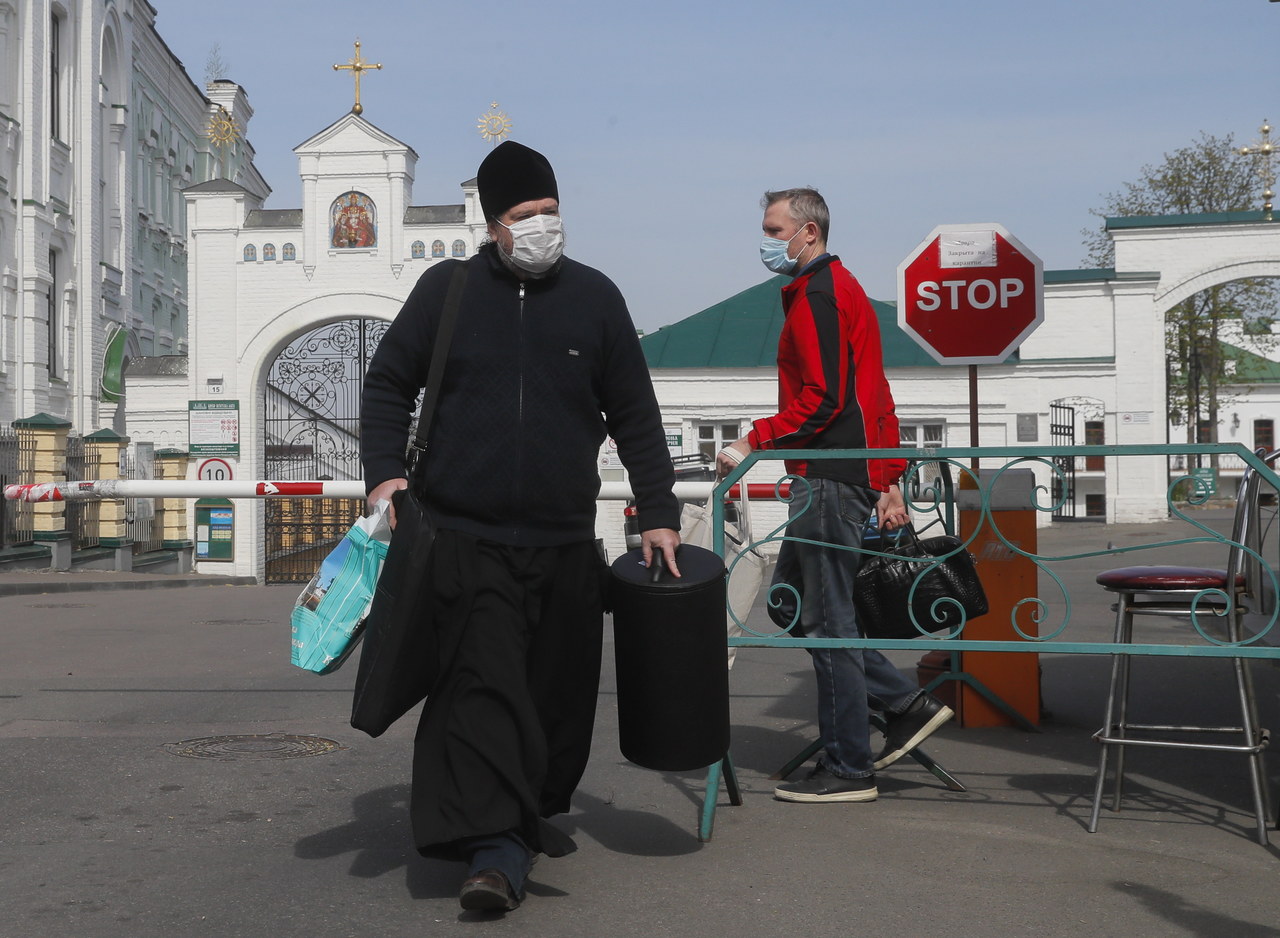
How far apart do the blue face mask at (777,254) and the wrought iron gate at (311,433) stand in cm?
2283

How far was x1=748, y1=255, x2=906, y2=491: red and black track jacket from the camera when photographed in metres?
4.91

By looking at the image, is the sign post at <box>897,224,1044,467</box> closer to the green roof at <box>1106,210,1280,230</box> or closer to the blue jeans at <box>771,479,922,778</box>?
the blue jeans at <box>771,479,922,778</box>

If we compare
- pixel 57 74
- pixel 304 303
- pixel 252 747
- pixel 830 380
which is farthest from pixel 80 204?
pixel 830 380

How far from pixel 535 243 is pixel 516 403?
435 millimetres

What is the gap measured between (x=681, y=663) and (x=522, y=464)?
72 cm

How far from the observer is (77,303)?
34219mm

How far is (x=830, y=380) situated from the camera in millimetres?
4922

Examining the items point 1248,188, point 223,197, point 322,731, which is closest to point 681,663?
point 322,731

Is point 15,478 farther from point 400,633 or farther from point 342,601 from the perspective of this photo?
point 400,633

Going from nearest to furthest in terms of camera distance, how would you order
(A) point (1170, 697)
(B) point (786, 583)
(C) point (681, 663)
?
(C) point (681, 663) → (B) point (786, 583) → (A) point (1170, 697)

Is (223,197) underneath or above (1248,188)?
underneath

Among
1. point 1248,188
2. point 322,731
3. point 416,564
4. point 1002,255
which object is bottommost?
point 322,731

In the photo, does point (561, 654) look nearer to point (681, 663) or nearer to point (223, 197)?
point (681, 663)

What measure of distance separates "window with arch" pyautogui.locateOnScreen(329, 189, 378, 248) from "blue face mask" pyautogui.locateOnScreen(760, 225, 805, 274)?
78.2ft
